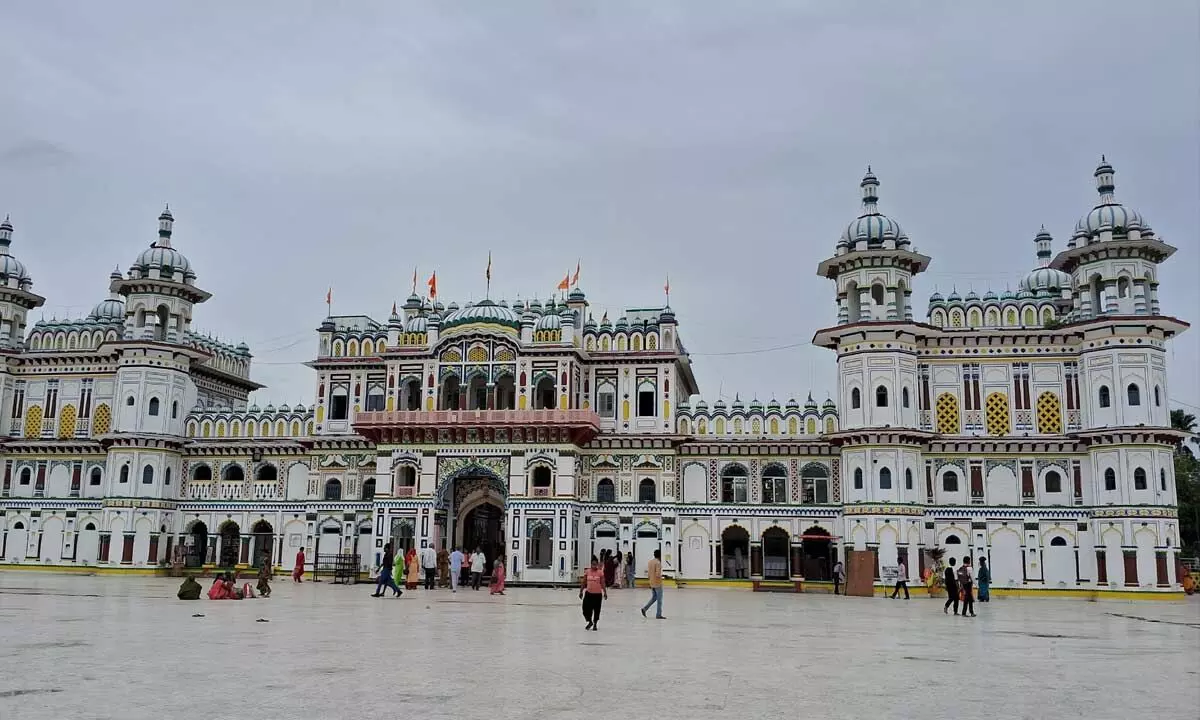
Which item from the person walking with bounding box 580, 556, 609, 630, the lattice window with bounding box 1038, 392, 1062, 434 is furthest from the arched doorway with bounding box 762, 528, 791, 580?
the person walking with bounding box 580, 556, 609, 630

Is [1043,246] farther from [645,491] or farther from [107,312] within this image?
[107,312]

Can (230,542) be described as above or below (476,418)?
below

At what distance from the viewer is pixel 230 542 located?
49031mm

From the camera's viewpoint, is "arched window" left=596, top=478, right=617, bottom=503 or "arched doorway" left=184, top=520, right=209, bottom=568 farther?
"arched doorway" left=184, top=520, right=209, bottom=568

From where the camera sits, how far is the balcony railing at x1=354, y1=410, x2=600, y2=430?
42.3 metres

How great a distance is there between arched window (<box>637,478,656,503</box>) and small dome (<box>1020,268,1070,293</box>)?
1924 cm

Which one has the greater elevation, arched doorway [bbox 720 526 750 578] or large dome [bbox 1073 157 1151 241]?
large dome [bbox 1073 157 1151 241]

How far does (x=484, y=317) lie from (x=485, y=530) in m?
9.72

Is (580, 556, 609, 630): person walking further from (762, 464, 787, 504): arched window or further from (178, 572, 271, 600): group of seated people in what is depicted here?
(762, 464, 787, 504): arched window

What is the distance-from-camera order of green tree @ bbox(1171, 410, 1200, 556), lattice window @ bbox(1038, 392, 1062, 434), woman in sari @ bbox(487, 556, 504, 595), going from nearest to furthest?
woman in sari @ bbox(487, 556, 504, 595) < lattice window @ bbox(1038, 392, 1062, 434) < green tree @ bbox(1171, 410, 1200, 556)

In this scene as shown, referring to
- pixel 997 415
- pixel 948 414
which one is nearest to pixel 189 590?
pixel 948 414

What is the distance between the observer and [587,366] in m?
45.7

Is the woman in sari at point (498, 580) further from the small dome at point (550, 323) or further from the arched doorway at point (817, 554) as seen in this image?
the arched doorway at point (817, 554)

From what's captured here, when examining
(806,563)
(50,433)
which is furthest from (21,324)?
(806,563)
